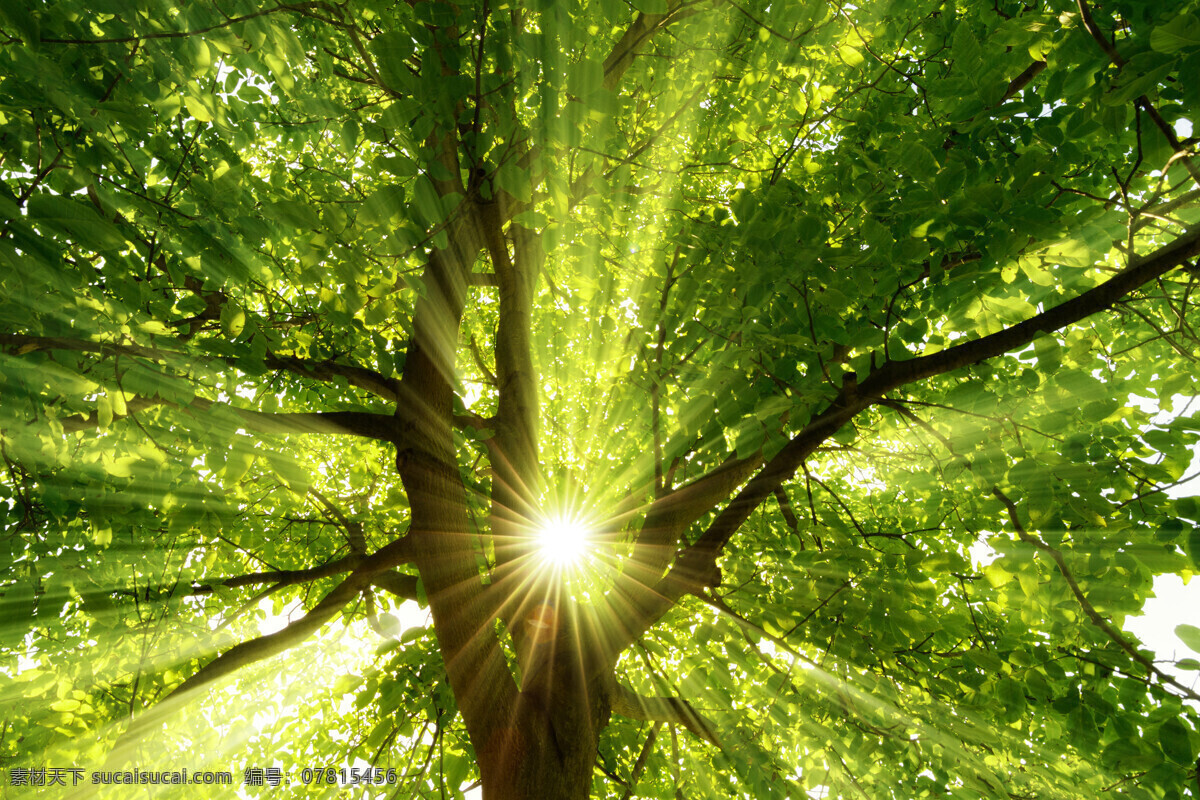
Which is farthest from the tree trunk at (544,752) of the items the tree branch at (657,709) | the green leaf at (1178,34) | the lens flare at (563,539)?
the green leaf at (1178,34)

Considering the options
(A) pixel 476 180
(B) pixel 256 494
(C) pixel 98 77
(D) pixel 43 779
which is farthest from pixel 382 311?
(B) pixel 256 494

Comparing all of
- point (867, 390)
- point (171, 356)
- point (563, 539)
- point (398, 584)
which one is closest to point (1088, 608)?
point (867, 390)

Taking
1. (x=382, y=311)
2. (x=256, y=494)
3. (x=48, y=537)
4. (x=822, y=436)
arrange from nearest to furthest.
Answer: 1. (x=382, y=311)
2. (x=822, y=436)
3. (x=48, y=537)
4. (x=256, y=494)

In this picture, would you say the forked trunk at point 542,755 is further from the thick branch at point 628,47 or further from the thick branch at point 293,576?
the thick branch at point 628,47

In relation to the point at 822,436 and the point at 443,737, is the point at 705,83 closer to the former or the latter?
the point at 822,436

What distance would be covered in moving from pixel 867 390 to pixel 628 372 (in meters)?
1.75

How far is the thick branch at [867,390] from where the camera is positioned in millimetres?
2334

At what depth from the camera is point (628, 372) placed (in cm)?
421

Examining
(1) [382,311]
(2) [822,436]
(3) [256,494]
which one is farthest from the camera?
(3) [256,494]

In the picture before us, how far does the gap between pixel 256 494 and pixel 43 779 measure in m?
2.83

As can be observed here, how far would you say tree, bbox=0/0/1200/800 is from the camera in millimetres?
2271

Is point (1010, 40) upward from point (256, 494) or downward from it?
downward

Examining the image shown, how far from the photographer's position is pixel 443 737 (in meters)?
5.02

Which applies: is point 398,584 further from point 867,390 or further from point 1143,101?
point 1143,101
